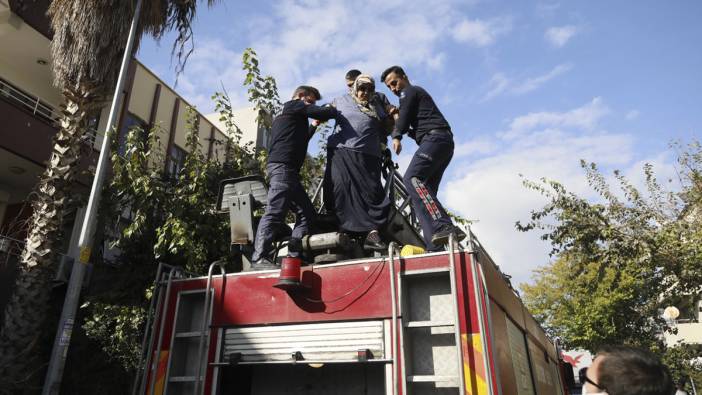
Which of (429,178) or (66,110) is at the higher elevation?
(66,110)

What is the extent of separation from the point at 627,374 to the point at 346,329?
6.32 feet

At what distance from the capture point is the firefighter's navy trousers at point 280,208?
185 inches

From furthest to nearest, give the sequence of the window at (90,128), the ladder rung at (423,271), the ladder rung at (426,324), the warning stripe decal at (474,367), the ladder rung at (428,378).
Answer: the window at (90,128)
the ladder rung at (423,271)
the ladder rung at (426,324)
the ladder rung at (428,378)
the warning stripe decal at (474,367)

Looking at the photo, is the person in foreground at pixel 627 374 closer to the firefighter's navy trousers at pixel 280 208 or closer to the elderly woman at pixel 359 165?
the elderly woman at pixel 359 165

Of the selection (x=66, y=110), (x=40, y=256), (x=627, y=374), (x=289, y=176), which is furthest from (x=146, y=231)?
(x=627, y=374)

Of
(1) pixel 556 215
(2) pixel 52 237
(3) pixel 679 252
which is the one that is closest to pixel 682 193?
(3) pixel 679 252

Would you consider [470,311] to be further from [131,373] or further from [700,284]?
[700,284]

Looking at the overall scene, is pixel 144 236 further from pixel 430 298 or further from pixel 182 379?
pixel 430 298

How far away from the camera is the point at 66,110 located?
8.55 metres

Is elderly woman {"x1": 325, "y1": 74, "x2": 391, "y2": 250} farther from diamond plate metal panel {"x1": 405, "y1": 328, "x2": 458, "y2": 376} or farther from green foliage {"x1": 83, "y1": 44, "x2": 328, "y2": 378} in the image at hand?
green foliage {"x1": 83, "y1": 44, "x2": 328, "y2": 378}

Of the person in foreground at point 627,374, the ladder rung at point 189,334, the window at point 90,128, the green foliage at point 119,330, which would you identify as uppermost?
the window at point 90,128

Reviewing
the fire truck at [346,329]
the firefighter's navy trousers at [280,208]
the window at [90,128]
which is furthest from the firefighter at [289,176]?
the window at [90,128]

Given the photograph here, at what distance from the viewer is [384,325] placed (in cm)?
344

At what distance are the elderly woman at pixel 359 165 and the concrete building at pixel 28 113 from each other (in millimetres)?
4435
